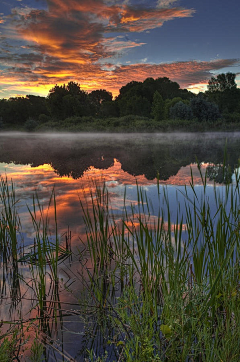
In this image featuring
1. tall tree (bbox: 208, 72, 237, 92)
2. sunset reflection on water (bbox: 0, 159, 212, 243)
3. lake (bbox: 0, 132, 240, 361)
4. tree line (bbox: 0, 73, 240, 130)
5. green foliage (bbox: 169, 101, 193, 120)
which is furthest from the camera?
tall tree (bbox: 208, 72, 237, 92)

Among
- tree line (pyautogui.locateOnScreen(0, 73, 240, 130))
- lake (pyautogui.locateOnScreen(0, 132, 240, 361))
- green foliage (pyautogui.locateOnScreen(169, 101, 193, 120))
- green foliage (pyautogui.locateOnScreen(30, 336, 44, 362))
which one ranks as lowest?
green foliage (pyautogui.locateOnScreen(30, 336, 44, 362))

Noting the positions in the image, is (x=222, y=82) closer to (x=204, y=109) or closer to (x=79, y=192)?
(x=204, y=109)

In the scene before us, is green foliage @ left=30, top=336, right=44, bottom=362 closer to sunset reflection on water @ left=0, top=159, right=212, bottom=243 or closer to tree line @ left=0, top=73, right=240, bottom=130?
sunset reflection on water @ left=0, top=159, right=212, bottom=243

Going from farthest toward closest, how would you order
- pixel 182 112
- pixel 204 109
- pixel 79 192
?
pixel 182 112 < pixel 204 109 < pixel 79 192

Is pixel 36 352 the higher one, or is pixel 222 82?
pixel 222 82

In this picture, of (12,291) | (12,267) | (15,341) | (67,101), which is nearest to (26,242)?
(12,267)

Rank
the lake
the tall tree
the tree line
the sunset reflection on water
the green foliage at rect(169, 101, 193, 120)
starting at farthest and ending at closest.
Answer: the tall tree → the tree line → the green foliage at rect(169, 101, 193, 120) → the sunset reflection on water → the lake

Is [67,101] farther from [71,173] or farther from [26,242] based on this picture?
[26,242]

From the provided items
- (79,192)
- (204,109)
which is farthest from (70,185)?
(204,109)

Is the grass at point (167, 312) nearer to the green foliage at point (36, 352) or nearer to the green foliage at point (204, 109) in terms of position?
the green foliage at point (36, 352)

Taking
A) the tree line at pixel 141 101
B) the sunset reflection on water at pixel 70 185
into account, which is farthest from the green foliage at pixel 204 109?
the sunset reflection on water at pixel 70 185

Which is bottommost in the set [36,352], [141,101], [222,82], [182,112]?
[36,352]

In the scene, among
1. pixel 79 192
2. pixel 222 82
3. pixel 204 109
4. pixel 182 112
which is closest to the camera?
pixel 79 192

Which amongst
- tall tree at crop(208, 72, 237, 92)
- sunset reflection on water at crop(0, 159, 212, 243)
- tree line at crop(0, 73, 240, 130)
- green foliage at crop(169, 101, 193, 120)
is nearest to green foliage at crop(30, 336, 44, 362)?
sunset reflection on water at crop(0, 159, 212, 243)
